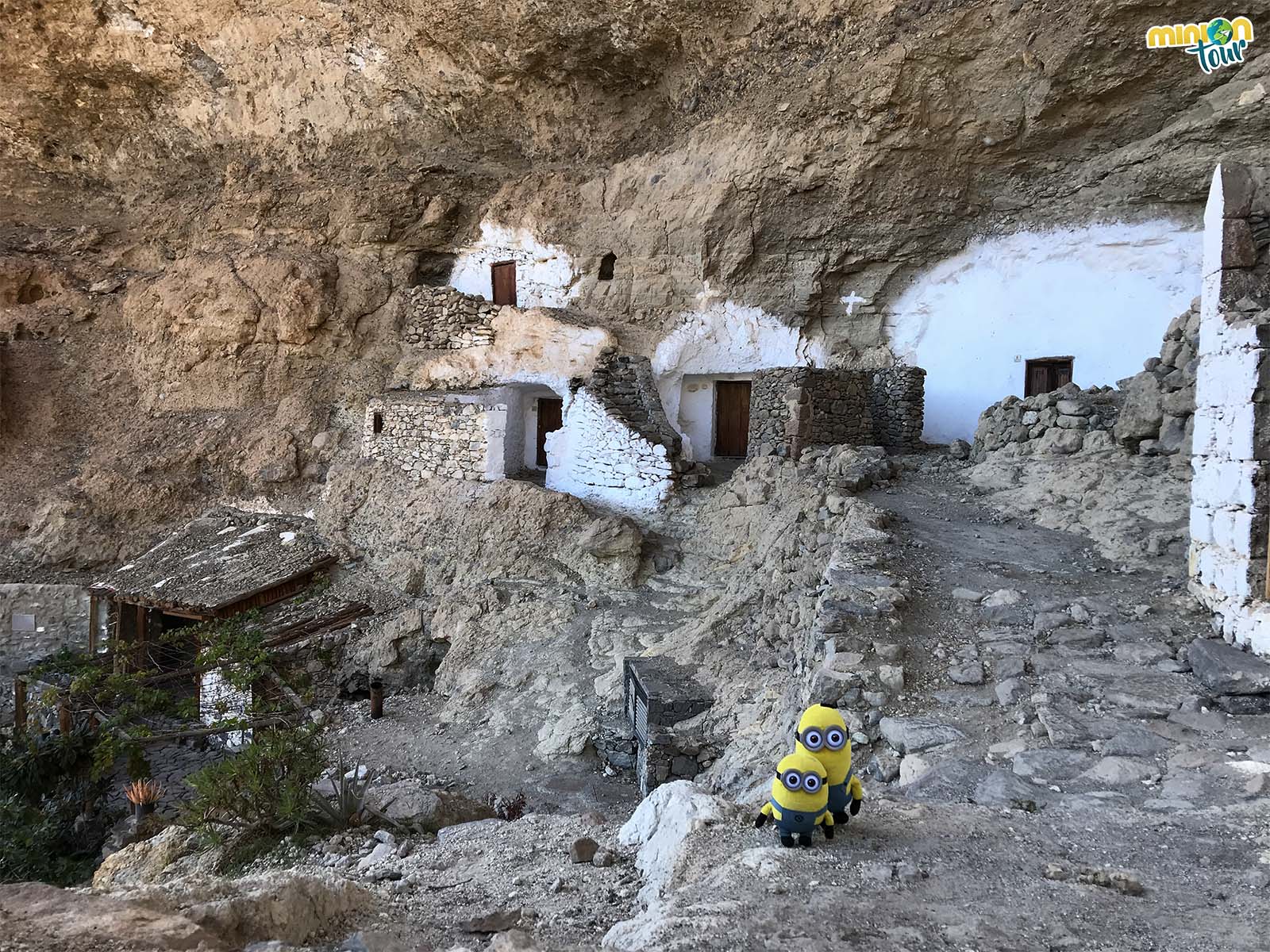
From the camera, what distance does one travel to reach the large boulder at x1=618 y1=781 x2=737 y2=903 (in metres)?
3.06

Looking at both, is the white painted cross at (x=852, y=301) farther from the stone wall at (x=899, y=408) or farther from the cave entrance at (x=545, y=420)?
the cave entrance at (x=545, y=420)

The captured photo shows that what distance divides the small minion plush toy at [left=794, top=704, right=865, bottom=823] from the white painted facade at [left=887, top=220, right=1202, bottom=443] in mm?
10500

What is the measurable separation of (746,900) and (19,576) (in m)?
13.4

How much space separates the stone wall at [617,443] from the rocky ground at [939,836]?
448 centimetres

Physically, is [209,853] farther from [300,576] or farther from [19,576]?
[19,576]

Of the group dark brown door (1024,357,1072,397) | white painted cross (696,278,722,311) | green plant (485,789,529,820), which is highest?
white painted cross (696,278,722,311)

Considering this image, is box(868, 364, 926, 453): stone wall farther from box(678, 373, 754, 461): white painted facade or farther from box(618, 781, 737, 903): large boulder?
box(618, 781, 737, 903): large boulder

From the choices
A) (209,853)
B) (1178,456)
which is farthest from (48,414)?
(1178,456)

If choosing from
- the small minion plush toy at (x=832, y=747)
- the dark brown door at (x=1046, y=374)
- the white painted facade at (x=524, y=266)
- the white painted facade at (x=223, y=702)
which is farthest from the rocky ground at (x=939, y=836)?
the white painted facade at (x=524, y=266)

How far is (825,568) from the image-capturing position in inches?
249

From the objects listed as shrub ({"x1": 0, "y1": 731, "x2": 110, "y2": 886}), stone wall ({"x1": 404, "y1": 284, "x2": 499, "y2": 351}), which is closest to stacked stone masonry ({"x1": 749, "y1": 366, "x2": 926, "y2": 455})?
stone wall ({"x1": 404, "y1": 284, "x2": 499, "y2": 351})

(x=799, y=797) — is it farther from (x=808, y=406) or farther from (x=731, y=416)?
(x=731, y=416)

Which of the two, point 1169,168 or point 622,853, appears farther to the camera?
point 1169,168

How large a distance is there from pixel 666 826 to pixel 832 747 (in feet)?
2.90
